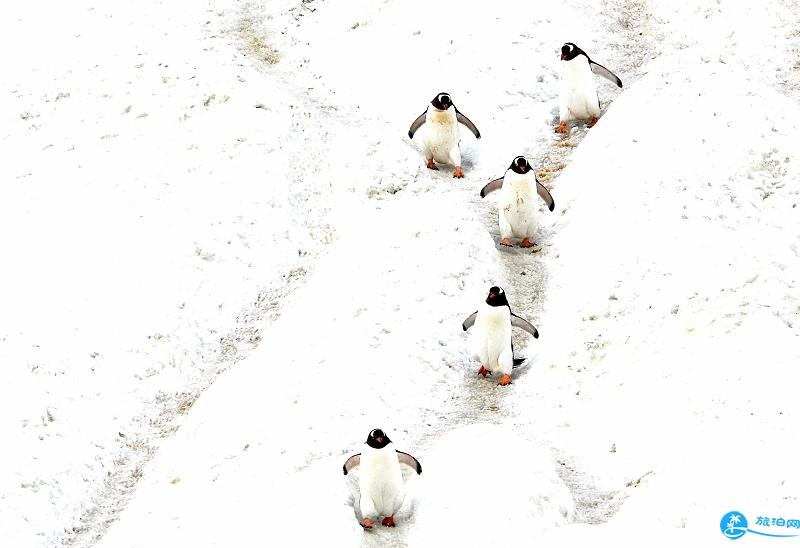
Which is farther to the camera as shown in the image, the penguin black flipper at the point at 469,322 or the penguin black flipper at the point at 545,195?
the penguin black flipper at the point at 545,195

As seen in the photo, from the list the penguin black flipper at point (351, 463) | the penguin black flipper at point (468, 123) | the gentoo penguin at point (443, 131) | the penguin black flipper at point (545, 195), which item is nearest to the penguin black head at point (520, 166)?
the penguin black flipper at point (545, 195)

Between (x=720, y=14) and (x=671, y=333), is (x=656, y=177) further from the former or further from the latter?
(x=720, y=14)

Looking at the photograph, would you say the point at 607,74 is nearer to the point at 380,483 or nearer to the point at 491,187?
the point at 491,187

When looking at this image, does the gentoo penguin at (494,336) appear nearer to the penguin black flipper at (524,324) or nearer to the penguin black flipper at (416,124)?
the penguin black flipper at (524,324)

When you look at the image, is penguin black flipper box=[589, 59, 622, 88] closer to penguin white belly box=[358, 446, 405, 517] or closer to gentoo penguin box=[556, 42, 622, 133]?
gentoo penguin box=[556, 42, 622, 133]

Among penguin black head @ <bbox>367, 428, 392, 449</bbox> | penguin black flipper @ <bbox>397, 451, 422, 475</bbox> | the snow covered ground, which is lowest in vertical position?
the snow covered ground

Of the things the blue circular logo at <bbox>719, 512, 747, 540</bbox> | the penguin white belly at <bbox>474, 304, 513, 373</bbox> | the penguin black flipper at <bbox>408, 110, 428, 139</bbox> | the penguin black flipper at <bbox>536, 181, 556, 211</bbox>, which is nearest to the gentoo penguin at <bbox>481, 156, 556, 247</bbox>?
the penguin black flipper at <bbox>536, 181, 556, 211</bbox>

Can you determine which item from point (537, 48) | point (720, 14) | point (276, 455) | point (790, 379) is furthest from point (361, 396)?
point (720, 14)
